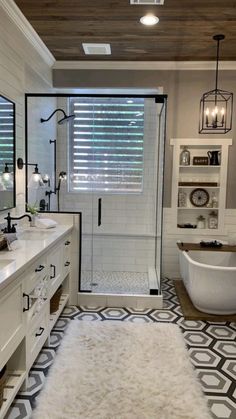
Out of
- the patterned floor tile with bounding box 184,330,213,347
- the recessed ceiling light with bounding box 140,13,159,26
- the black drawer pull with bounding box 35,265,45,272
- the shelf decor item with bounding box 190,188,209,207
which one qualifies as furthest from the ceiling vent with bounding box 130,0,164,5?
the patterned floor tile with bounding box 184,330,213,347

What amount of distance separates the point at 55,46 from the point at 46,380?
134 inches

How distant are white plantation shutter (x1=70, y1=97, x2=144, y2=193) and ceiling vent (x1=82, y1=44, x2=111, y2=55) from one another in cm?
55

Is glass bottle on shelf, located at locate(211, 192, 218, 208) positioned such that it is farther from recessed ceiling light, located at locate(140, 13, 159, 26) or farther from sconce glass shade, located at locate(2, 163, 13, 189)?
sconce glass shade, located at locate(2, 163, 13, 189)

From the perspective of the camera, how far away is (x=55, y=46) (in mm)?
3861

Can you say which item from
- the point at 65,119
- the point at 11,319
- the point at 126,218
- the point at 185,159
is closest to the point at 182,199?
the point at 185,159

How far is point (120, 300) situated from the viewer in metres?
3.60

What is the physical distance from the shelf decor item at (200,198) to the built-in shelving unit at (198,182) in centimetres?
3

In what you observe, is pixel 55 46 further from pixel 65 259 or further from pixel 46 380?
pixel 46 380

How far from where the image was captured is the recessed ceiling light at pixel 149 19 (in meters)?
3.10

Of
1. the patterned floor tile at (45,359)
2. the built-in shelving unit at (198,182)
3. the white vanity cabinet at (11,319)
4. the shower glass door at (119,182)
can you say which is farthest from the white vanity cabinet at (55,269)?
the built-in shelving unit at (198,182)

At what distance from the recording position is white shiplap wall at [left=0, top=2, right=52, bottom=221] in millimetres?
2916

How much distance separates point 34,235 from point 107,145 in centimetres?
199

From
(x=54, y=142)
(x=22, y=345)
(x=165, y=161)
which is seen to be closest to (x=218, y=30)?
(x=165, y=161)

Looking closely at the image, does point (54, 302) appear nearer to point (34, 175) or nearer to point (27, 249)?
point (27, 249)
